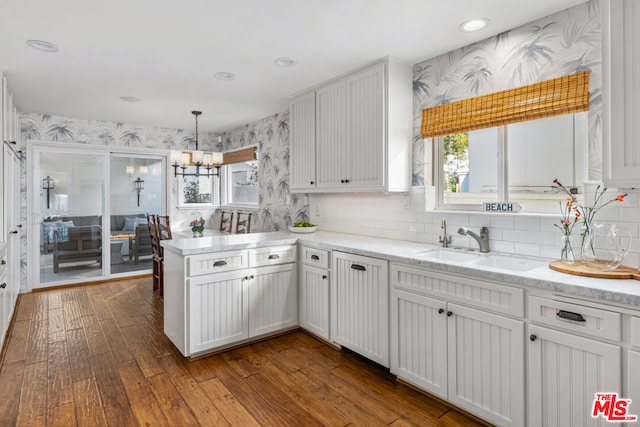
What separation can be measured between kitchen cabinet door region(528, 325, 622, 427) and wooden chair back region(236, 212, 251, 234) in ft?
12.9

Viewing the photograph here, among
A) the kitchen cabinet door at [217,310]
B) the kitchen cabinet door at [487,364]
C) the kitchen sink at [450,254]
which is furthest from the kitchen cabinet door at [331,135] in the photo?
the kitchen cabinet door at [487,364]

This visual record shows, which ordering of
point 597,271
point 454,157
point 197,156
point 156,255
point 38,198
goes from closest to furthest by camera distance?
point 597,271
point 454,157
point 197,156
point 156,255
point 38,198

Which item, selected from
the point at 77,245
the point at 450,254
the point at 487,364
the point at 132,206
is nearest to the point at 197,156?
the point at 132,206

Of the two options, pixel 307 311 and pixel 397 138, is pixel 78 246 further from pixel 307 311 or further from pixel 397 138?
pixel 397 138

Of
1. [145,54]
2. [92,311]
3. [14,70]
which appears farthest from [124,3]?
[92,311]

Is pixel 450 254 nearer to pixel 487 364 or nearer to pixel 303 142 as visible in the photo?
pixel 487 364

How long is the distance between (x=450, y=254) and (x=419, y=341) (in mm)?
718

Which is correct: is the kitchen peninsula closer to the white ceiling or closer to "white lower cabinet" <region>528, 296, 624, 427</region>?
"white lower cabinet" <region>528, 296, 624, 427</region>

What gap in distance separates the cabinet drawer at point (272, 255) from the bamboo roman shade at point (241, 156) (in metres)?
2.54

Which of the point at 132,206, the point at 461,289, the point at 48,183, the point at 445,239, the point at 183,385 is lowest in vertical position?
the point at 183,385

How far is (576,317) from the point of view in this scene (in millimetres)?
1653

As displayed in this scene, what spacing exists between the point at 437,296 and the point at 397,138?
4.49ft

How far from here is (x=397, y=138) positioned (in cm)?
302

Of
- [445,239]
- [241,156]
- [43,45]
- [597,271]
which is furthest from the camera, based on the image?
[241,156]
